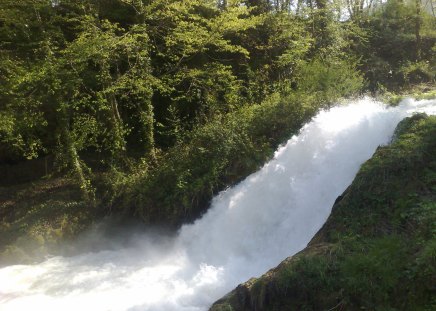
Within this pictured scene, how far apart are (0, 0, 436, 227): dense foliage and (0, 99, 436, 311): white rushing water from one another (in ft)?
3.25

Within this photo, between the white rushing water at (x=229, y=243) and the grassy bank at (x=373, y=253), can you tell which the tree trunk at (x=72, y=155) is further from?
the grassy bank at (x=373, y=253)

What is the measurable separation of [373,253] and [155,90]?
9432mm

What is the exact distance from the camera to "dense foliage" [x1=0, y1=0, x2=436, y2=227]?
10617mm

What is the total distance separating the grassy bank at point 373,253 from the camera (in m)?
5.15

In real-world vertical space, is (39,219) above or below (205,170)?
below

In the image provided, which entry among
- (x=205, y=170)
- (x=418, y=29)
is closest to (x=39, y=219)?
(x=205, y=170)

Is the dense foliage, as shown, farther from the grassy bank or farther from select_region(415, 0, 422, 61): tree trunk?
Result: select_region(415, 0, 422, 61): tree trunk

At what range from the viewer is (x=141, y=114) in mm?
12523

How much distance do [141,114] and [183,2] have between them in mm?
3401

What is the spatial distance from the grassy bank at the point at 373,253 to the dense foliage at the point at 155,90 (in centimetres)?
430

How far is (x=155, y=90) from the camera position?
44.3 ft

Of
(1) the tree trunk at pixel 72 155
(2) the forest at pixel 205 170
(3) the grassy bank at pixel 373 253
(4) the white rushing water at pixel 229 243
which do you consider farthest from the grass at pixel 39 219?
(3) the grassy bank at pixel 373 253

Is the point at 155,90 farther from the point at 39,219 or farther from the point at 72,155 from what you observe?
the point at 39,219

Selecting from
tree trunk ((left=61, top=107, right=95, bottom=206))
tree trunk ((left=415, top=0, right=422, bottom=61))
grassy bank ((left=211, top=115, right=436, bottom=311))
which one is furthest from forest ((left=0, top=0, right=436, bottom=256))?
tree trunk ((left=415, top=0, right=422, bottom=61))
